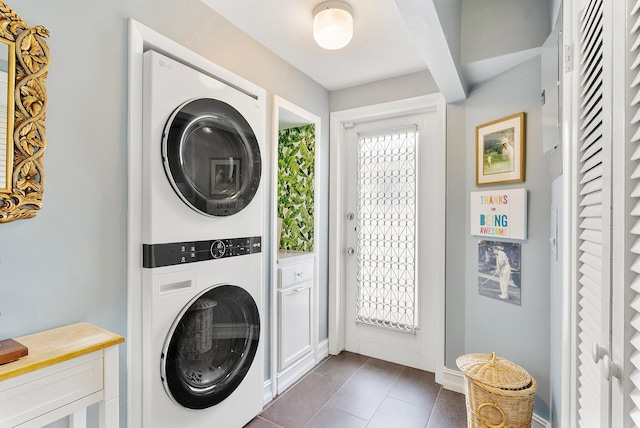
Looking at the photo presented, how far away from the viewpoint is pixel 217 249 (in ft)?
5.47

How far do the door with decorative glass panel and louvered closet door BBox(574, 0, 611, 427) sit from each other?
1.44m

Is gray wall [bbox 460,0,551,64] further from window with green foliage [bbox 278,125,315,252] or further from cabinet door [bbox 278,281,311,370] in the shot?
cabinet door [bbox 278,281,311,370]

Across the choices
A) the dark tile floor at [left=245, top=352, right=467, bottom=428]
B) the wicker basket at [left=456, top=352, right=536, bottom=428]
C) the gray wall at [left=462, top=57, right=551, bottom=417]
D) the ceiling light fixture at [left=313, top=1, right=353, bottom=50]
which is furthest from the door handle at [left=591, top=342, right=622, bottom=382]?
the ceiling light fixture at [left=313, top=1, right=353, bottom=50]

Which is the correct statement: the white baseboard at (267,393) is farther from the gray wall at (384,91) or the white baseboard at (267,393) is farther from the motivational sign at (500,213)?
the gray wall at (384,91)

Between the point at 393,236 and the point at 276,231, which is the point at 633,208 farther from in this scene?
the point at 393,236

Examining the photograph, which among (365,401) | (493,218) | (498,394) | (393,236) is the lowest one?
(365,401)

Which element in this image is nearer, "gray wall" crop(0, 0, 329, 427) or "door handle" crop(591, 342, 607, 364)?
"door handle" crop(591, 342, 607, 364)

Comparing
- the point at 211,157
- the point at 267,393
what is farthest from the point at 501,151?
the point at 267,393

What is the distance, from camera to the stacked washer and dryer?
55.1 inches

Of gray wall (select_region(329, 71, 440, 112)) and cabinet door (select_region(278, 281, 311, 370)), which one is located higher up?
gray wall (select_region(329, 71, 440, 112))

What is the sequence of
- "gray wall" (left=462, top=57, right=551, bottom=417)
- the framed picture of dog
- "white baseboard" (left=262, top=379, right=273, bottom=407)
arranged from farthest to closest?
"white baseboard" (left=262, top=379, right=273, bottom=407) → the framed picture of dog → "gray wall" (left=462, top=57, right=551, bottom=417)

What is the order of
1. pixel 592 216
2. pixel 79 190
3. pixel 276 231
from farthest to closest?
1. pixel 276 231
2. pixel 79 190
3. pixel 592 216

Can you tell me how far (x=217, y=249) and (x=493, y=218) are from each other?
1.73 meters

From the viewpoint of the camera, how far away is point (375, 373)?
2562 mm
